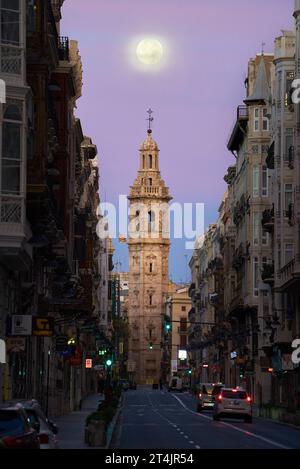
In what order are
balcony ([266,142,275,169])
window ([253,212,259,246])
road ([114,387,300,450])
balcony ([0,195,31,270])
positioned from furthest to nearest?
window ([253,212,259,246]) → balcony ([266,142,275,169]) → road ([114,387,300,450]) → balcony ([0,195,31,270])

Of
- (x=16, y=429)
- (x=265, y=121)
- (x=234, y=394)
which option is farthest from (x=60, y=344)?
(x=265, y=121)

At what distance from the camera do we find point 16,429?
23.3 meters

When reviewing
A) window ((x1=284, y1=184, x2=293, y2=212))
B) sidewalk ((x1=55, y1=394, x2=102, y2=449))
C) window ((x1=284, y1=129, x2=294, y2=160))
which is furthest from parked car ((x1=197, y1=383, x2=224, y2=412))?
sidewalk ((x1=55, y1=394, x2=102, y2=449))

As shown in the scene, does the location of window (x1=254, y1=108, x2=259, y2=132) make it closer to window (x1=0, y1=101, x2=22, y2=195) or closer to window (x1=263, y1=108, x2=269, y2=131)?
window (x1=263, y1=108, x2=269, y2=131)

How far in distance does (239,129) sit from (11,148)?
75785 millimetres

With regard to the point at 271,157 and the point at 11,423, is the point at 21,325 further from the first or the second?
the point at 271,157

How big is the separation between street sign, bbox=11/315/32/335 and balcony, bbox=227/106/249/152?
69.0 metres

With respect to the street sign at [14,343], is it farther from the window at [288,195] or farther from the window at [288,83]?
the window at [288,83]

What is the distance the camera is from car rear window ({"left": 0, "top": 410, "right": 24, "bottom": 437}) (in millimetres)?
23156

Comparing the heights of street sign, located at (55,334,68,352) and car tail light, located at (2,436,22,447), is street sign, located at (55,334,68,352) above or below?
above

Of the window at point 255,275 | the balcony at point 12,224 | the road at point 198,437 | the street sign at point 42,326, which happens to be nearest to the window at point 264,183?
the window at point 255,275

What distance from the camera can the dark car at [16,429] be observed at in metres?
22.9

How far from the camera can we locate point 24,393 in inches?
2031

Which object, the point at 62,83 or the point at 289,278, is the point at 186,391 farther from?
the point at 62,83
